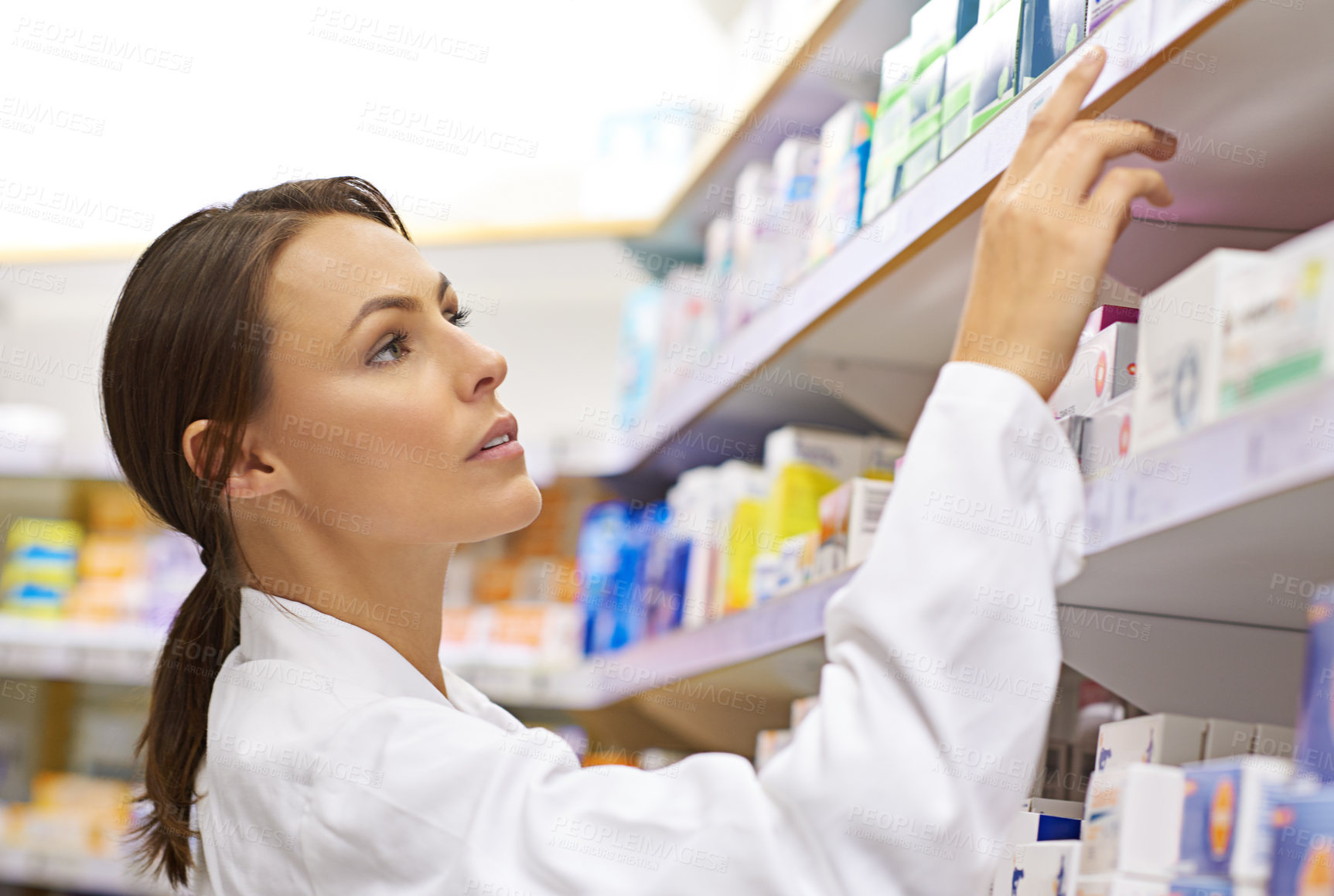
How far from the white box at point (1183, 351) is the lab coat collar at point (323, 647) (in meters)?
0.74

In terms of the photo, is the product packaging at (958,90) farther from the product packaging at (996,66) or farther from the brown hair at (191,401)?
the brown hair at (191,401)

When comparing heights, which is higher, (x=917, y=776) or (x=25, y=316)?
(x=25, y=316)

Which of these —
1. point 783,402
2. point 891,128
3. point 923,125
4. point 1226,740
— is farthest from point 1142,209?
point 783,402

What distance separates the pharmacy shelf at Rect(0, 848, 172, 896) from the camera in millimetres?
3615

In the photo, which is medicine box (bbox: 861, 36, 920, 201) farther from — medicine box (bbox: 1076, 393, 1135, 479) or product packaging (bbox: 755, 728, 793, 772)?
product packaging (bbox: 755, 728, 793, 772)

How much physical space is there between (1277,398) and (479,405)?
80 cm

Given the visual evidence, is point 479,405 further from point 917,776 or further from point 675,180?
point 675,180

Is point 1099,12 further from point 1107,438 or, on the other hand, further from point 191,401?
point 191,401

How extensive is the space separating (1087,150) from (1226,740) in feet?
1.57

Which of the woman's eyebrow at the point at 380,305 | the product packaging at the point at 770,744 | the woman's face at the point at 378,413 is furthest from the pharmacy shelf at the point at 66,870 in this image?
the woman's eyebrow at the point at 380,305

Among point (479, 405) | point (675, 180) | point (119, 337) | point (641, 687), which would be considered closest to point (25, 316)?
point (675, 180)

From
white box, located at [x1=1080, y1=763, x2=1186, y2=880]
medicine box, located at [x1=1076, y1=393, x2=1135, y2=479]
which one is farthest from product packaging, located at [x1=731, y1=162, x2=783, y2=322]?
white box, located at [x1=1080, y1=763, x2=1186, y2=880]

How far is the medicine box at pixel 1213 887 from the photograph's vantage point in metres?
0.79

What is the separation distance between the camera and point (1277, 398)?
77 centimetres
